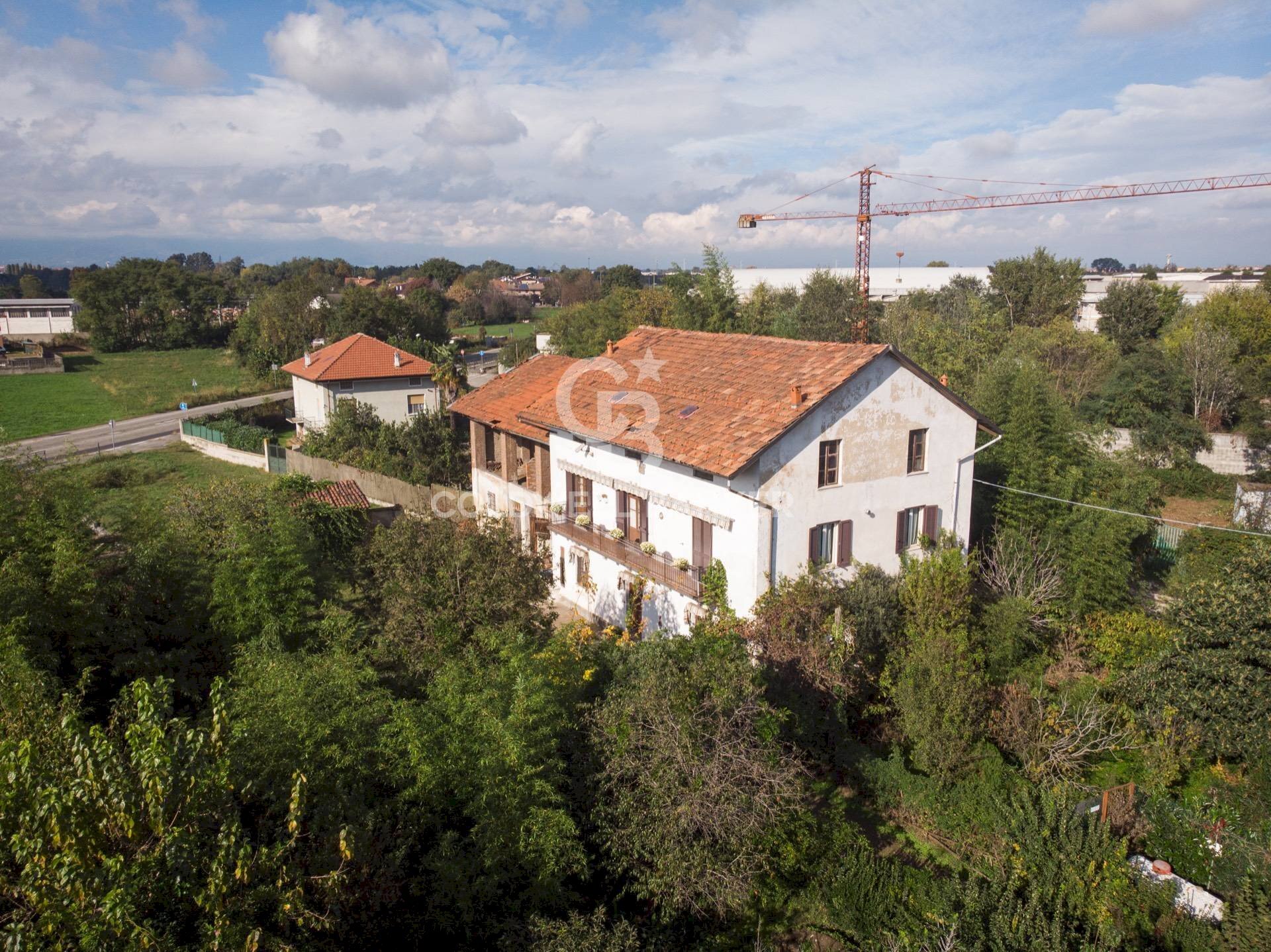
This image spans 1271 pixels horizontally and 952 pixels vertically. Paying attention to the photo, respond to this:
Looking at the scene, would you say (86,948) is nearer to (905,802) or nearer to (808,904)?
(808,904)

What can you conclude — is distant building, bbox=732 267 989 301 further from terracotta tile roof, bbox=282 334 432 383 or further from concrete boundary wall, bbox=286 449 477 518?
concrete boundary wall, bbox=286 449 477 518

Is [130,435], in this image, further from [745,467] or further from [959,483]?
[959,483]

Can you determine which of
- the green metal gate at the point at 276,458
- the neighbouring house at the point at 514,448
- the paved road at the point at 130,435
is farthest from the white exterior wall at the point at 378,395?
the neighbouring house at the point at 514,448

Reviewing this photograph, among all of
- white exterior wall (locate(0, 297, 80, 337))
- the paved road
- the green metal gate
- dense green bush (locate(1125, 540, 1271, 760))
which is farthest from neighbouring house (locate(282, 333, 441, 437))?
white exterior wall (locate(0, 297, 80, 337))

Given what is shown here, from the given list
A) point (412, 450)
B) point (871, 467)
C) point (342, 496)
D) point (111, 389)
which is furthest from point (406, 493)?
point (111, 389)

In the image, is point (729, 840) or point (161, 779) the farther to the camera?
point (729, 840)

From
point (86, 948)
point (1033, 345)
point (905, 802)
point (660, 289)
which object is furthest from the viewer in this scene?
point (660, 289)

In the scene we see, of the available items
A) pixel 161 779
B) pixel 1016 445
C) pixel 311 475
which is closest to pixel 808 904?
pixel 161 779
